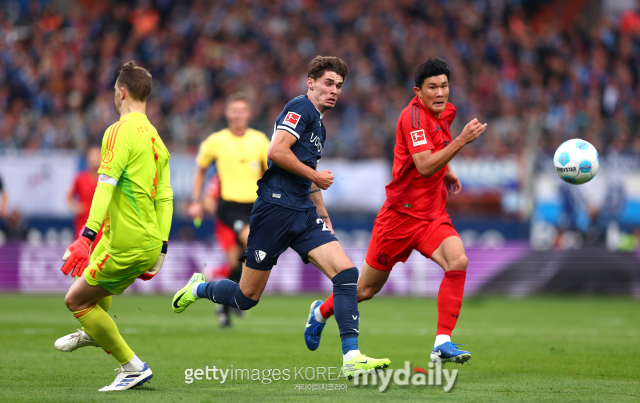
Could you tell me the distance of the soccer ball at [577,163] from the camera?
7.12 m

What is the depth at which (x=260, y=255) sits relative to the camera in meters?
6.41

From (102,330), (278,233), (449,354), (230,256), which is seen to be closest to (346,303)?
(278,233)

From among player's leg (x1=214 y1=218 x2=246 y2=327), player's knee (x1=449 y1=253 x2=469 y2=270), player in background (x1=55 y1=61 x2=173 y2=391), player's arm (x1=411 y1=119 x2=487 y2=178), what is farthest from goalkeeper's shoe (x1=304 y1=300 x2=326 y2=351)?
player's leg (x1=214 y1=218 x2=246 y2=327)

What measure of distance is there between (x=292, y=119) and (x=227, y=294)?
167 centimetres

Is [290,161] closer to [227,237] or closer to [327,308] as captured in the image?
[327,308]

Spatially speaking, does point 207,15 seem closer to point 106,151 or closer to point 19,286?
point 19,286

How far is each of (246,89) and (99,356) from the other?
14178mm

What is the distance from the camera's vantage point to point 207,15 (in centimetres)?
2403

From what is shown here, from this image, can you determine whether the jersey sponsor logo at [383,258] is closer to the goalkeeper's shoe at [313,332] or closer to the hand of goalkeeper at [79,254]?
the goalkeeper's shoe at [313,332]

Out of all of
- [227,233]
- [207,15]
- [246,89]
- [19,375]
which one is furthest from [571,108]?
[19,375]

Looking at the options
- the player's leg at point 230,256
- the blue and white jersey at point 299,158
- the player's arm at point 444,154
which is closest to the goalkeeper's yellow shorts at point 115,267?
the blue and white jersey at point 299,158

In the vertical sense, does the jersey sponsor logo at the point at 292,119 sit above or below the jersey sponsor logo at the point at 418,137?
above

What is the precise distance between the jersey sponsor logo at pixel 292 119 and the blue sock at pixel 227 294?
4.98ft

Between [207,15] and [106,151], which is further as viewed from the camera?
[207,15]
